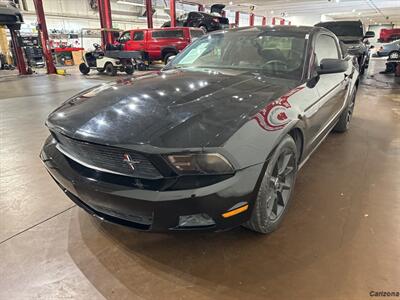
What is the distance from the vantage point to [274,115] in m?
1.69

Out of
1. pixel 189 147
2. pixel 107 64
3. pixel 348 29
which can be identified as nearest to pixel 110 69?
pixel 107 64

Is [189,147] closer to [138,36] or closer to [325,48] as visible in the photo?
[325,48]

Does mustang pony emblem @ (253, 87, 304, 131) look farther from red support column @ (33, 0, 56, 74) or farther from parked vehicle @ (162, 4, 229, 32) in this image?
parked vehicle @ (162, 4, 229, 32)

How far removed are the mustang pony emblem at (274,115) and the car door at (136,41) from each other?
12.8 meters

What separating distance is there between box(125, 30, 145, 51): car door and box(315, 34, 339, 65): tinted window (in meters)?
11.6

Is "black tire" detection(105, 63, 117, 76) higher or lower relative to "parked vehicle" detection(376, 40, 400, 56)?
lower

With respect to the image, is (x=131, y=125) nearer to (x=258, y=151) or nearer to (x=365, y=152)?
(x=258, y=151)

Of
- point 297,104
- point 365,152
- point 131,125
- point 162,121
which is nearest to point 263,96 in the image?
point 297,104

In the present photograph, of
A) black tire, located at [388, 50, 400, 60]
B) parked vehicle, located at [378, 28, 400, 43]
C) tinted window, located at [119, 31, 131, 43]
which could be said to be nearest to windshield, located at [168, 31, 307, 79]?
tinted window, located at [119, 31, 131, 43]

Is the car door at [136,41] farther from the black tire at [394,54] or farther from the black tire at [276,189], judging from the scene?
the black tire at [276,189]

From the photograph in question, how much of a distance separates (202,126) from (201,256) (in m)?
0.78

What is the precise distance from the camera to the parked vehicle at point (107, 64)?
1128 centimetres

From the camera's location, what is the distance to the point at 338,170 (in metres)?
2.80

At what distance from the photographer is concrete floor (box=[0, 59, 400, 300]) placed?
148 centimetres
